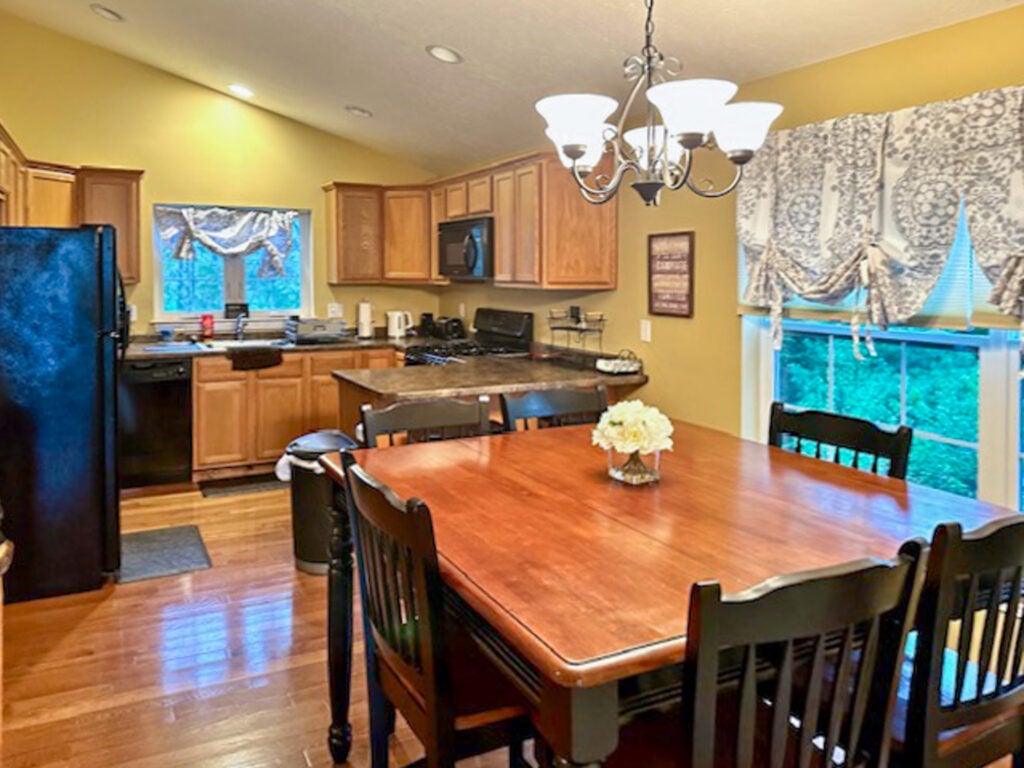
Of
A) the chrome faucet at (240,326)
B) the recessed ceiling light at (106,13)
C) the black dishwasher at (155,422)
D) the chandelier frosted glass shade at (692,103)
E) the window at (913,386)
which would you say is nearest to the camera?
the chandelier frosted glass shade at (692,103)

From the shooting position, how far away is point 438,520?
179cm

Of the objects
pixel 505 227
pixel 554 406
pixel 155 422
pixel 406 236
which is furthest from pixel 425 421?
pixel 406 236

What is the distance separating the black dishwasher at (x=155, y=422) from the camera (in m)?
5.20

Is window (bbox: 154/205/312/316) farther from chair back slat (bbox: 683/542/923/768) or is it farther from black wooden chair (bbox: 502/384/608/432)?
chair back slat (bbox: 683/542/923/768)

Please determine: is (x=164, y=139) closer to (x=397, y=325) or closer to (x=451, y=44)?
(x=397, y=325)

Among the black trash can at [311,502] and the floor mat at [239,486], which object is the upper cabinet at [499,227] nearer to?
the black trash can at [311,502]

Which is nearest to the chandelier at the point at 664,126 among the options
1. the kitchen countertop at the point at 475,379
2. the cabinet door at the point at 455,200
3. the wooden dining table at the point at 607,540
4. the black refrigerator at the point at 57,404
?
the wooden dining table at the point at 607,540

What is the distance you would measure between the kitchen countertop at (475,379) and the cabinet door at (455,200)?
4.32 ft

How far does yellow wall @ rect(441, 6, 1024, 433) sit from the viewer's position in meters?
2.56

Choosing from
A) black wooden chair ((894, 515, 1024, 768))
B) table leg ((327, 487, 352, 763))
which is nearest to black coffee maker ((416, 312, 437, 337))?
table leg ((327, 487, 352, 763))

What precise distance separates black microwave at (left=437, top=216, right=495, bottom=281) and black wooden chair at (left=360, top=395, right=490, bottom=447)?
2.33 metres

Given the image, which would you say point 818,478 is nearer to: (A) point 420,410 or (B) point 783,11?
(A) point 420,410

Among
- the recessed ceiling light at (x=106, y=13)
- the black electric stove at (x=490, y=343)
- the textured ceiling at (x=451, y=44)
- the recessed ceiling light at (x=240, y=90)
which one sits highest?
the recessed ceiling light at (x=106, y=13)

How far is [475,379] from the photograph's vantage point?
13.3 feet
